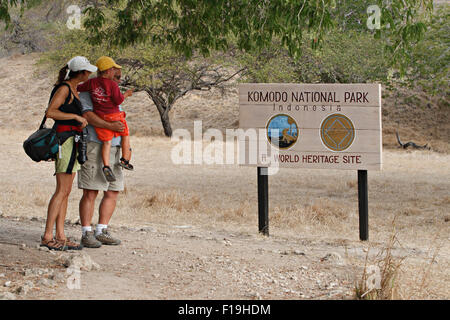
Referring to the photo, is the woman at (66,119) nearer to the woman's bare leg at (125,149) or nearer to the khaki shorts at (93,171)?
the khaki shorts at (93,171)

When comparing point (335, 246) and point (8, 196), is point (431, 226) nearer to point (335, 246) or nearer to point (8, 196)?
point (335, 246)

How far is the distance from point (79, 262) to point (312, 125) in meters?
3.51

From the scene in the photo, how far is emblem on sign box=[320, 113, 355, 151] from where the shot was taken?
770 cm

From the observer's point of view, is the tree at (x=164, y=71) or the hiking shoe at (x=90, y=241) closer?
the hiking shoe at (x=90, y=241)

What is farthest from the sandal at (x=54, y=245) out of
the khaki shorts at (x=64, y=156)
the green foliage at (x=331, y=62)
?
the green foliage at (x=331, y=62)

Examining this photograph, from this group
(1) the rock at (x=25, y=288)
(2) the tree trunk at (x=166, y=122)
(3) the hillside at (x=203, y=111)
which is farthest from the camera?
(3) the hillside at (x=203, y=111)

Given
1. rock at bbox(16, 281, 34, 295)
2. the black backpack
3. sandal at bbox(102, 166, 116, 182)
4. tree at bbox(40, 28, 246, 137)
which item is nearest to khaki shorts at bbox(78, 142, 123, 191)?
sandal at bbox(102, 166, 116, 182)

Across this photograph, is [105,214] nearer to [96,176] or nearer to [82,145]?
[96,176]

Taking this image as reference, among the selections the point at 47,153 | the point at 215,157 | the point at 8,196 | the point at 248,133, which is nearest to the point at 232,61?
the point at 215,157

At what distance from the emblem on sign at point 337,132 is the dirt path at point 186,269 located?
3.88 ft

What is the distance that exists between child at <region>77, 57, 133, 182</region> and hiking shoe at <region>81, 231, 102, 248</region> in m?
0.63

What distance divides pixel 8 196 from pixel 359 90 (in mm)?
6867

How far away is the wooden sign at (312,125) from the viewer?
7.63 meters

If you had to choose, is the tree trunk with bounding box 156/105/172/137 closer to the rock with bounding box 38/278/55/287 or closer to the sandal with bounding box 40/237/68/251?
the sandal with bounding box 40/237/68/251
